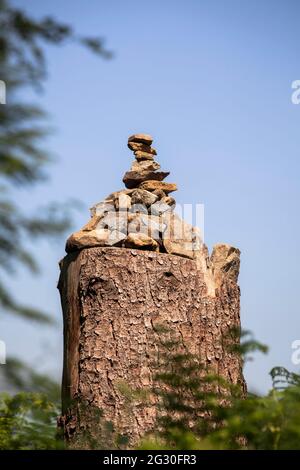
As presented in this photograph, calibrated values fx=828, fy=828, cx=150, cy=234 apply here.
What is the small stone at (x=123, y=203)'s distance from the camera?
246 inches

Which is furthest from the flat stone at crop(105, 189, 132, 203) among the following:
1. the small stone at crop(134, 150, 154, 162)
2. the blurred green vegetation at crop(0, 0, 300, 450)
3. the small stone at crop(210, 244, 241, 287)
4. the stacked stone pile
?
the blurred green vegetation at crop(0, 0, 300, 450)

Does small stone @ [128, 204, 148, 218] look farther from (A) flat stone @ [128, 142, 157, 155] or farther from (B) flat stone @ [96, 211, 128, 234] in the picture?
(A) flat stone @ [128, 142, 157, 155]

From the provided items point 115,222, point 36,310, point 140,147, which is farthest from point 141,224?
point 36,310

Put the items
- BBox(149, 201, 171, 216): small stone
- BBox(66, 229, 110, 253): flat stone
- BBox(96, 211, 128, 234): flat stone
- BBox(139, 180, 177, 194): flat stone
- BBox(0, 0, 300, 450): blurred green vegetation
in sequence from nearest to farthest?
BBox(0, 0, 300, 450): blurred green vegetation
BBox(66, 229, 110, 253): flat stone
BBox(96, 211, 128, 234): flat stone
BBox(149, 201, 171, 216): small stone
BBox(139, 180, 177, 194): flat stone

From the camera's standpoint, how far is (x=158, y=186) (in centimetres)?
667

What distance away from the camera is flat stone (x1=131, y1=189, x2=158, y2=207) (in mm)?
6414

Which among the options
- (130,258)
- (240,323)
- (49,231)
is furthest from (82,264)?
(49,231)

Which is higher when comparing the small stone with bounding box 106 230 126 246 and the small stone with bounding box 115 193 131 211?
the small stone with bounding box 115 193 131 211

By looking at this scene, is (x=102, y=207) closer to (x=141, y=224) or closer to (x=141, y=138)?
(x=141, y=224)

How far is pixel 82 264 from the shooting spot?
5.89m

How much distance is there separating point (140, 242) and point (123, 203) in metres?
0.45

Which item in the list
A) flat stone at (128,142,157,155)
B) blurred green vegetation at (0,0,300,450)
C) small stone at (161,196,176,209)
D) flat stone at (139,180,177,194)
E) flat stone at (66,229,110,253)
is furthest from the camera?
flat stone at (128,142,157,155)

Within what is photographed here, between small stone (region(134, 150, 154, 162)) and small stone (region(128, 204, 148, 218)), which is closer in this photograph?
small stone (region(128, 204, 148, 218))
